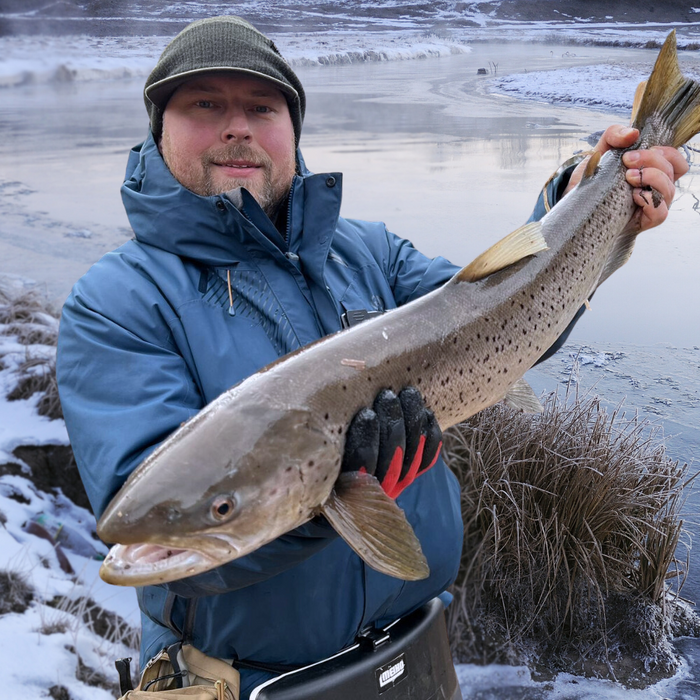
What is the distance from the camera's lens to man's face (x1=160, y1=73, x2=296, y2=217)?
2236mm

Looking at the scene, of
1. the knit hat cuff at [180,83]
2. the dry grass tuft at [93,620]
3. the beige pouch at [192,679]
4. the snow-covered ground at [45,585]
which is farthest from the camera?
the dry grass tuft at [93,620]

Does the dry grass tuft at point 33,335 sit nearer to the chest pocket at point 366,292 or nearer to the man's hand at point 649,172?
the chest pocket at point 366,292

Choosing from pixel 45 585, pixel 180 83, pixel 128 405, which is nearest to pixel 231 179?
pixel 180 83

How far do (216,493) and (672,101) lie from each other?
234 cm

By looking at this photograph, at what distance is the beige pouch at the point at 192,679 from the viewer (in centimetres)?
186

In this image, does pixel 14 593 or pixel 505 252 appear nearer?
pixel 505 252

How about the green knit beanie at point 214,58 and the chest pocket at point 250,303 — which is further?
the green knit beanie at point 214,58

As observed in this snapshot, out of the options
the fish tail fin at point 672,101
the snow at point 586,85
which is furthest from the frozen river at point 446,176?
the fish tail fin at point 672,101

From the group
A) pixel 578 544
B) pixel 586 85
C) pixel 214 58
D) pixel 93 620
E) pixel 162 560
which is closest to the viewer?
pixel 162 560

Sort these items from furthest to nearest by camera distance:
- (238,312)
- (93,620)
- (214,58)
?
1. (93,620)
2. (214,58)
3. (238,312)

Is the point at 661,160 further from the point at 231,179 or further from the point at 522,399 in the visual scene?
the point at 231,179

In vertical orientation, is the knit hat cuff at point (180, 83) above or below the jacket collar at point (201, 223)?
above

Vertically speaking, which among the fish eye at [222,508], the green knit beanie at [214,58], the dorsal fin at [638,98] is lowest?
the fish eye at [222,508]

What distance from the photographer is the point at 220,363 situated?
188cm
